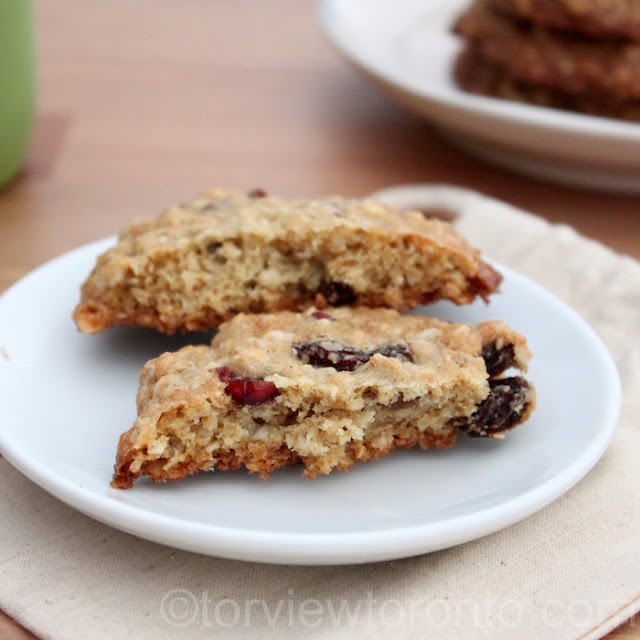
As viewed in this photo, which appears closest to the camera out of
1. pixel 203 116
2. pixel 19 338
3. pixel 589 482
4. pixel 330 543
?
pixel 330 543

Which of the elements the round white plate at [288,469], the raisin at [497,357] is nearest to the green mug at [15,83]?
the round white plate at [288,469]

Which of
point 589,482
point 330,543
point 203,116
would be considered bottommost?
point 203,116

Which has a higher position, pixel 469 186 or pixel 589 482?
pixel 589 482

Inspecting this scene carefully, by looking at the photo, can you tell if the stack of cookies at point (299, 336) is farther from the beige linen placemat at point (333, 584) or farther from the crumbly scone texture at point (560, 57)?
the crumbly scone texture at point (560, 57)

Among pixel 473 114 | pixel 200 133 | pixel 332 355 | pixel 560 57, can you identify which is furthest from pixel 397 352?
pixel 200 133

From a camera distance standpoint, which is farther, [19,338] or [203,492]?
[19,338]

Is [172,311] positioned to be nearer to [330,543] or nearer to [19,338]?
[19,338]

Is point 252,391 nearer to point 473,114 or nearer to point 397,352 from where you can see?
point 397,352

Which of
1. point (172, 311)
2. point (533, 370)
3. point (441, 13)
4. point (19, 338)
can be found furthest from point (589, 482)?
point (441, 13)
